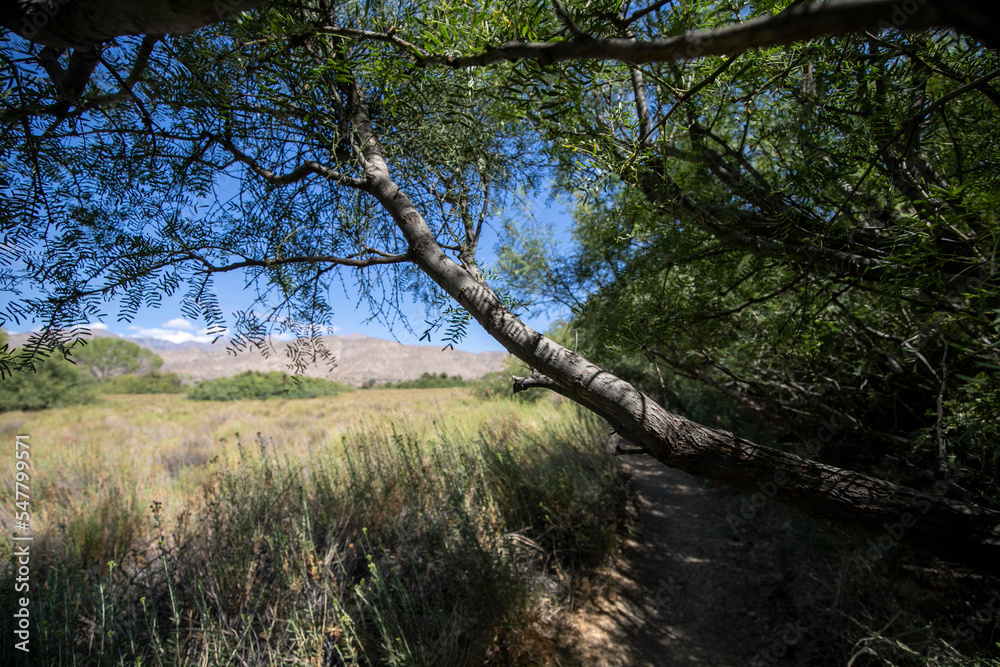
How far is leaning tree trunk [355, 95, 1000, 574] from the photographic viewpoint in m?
0.94

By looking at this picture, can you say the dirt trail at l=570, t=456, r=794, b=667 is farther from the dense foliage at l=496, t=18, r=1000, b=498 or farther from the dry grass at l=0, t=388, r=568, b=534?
the dry grass at l=0, t=388, r=568, b=534

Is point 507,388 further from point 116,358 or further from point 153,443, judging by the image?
point 116,358

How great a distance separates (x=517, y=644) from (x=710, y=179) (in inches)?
110

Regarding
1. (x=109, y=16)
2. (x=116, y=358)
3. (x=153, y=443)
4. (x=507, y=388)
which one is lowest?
(x=153, y=443)

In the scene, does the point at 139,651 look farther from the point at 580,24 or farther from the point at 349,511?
the point at 580,24

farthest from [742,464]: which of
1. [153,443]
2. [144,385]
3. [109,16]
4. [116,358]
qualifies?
[116,358]

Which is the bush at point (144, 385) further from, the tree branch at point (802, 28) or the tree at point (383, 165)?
the tree branch at point (802, 28)

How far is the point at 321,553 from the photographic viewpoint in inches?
120

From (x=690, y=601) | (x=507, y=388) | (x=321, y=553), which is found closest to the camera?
(x=321, y=553)

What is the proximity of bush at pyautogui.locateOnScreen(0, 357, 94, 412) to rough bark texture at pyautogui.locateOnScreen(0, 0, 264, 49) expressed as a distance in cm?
1766

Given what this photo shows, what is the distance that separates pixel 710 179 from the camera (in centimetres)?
173

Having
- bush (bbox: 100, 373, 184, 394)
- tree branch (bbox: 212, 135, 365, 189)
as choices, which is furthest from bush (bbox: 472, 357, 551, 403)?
bush (bbox: 100, 373, 184, 394)

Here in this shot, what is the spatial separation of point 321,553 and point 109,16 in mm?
3274

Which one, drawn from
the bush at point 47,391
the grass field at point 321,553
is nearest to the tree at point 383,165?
the grass field at point 321,553
